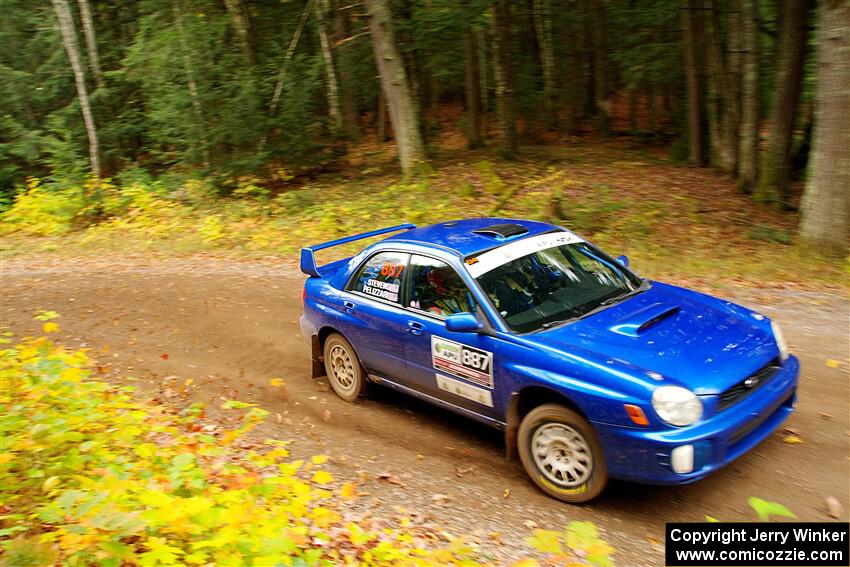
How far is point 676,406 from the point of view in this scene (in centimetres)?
422

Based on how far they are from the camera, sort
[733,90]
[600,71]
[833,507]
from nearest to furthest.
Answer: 1. [833,507]
2. [733,90]
3. [600,71]

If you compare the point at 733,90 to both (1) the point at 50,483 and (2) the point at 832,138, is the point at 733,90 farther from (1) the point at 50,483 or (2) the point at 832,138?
(1) the point at 50,483

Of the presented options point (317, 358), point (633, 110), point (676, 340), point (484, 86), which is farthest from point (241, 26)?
point (676, 340)

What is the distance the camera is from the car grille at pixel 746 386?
4375mm

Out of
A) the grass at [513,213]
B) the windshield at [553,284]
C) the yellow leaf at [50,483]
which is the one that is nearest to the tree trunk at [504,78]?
the grass at [513,213]

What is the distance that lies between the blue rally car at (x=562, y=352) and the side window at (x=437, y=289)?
0.04ft

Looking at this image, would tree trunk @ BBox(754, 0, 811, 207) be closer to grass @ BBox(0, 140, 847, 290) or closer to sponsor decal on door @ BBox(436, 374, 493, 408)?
grass @ BBox(0, 140, 847, 290)

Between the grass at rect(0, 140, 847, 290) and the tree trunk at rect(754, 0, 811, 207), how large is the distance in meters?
0.59

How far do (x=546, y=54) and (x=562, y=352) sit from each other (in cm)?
2111

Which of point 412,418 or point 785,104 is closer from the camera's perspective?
point 412,418

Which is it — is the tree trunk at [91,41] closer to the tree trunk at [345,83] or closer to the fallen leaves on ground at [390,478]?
the tree trunk at [345,83]

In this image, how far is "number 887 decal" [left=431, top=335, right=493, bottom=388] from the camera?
5.19 meters

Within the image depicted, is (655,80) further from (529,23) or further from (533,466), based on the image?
(533,466)

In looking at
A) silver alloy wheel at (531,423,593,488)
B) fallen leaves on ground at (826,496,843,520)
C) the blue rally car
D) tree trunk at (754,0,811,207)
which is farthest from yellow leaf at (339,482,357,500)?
tree trunk at (754,0,811,207)
